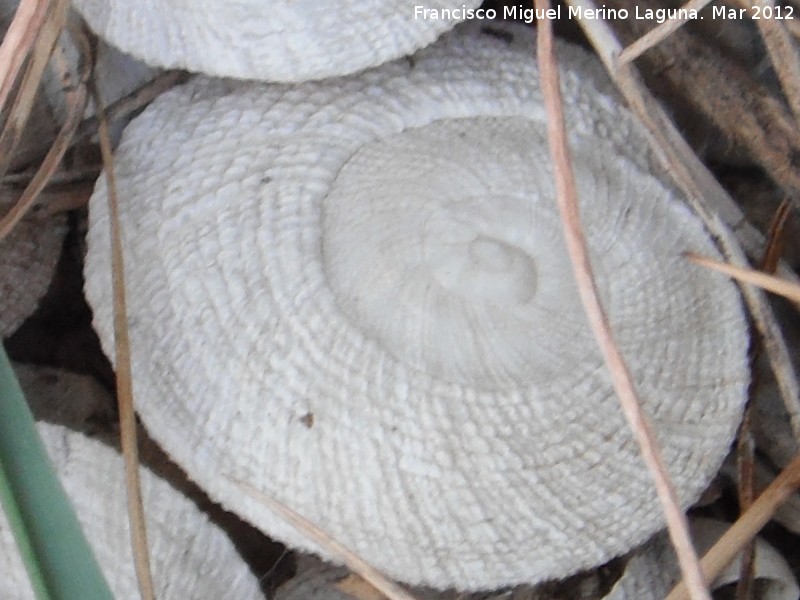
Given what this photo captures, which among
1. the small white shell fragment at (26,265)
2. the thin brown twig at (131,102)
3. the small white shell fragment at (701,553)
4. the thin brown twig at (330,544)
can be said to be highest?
the thin brown twig at (131,102)

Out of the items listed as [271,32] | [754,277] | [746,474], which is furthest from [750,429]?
[271,32]

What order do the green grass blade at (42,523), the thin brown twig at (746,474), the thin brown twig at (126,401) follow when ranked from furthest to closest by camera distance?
the thin brown twig at (746,474)
the thin brown twig at (126,401)
the green grass blade at (42,523)

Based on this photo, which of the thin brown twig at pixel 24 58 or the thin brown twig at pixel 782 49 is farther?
the thin brown twig at pixel 782 49

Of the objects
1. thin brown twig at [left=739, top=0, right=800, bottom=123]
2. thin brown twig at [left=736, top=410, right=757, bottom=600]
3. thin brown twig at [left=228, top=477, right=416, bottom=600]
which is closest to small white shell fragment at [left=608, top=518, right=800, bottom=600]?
thin brown twig at [left=736, top=410, right=757, bottom=600]

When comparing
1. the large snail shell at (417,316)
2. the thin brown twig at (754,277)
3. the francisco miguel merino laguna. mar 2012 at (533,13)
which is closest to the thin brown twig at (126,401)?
the large snail shell at (417,316)

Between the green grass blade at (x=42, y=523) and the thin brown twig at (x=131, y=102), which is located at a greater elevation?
the thin brown twig at (x=131, y=102)

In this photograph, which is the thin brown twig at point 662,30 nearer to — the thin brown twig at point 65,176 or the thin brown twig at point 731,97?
the thin brown twig at point 731,97
